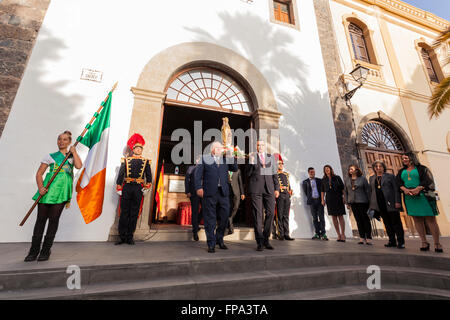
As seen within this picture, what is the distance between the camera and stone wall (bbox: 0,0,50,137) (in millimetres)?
4414

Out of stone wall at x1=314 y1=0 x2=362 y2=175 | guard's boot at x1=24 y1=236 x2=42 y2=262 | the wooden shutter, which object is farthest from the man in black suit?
the wooden shutter

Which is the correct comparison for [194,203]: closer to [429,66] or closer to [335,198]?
[335,198]

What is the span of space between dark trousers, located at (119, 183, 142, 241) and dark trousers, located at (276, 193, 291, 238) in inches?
126

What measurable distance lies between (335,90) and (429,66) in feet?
23.3

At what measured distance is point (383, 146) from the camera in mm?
7781

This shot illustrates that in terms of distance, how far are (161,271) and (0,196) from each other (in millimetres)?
3815

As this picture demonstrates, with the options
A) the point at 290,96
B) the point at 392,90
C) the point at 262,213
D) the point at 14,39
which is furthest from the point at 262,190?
the point at 392,90

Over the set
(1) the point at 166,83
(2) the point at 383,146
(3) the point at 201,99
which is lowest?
(2) the point at 383,146

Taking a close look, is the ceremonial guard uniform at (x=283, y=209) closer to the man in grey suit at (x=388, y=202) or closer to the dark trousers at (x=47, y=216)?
the man in grey suit at (x=388, y=202)

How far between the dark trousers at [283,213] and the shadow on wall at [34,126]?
14.2 ft

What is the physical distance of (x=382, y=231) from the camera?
6.47 meters

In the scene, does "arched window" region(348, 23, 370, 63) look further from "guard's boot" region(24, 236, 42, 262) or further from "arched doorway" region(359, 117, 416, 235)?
"guard's boot" region(24, 236, 42, 262)
